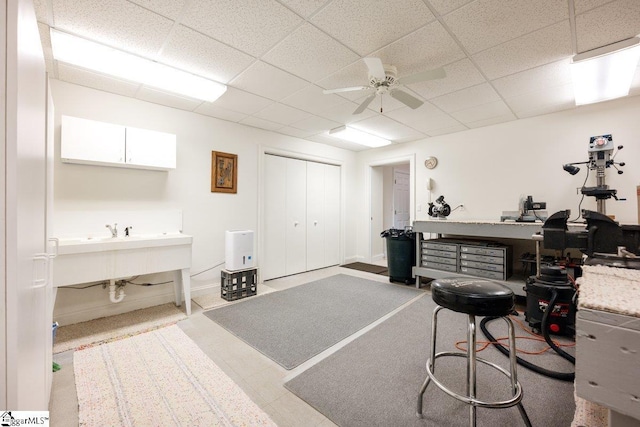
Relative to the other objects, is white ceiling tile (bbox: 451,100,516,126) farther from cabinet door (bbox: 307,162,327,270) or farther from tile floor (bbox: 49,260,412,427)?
tile floor (bbox: 49,260,412,427)

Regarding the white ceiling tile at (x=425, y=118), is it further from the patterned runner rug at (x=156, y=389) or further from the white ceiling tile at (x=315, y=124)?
the patterned runner rug at (x=156, y=389)

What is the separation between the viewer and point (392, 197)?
21.4 feet

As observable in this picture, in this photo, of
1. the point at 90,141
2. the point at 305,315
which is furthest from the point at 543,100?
the point at 90,141

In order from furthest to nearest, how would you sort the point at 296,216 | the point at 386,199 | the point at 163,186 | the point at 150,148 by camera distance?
the point at 386,199 < the point at 296,216 < the point at 163,186 < the point at 150,148

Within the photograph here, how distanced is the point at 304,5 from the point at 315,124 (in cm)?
229

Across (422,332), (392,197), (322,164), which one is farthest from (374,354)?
(392,197)

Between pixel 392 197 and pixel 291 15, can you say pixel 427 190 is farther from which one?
pixel 291 15

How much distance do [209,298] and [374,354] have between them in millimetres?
2332

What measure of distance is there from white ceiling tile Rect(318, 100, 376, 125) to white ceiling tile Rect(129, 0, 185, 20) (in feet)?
6.08

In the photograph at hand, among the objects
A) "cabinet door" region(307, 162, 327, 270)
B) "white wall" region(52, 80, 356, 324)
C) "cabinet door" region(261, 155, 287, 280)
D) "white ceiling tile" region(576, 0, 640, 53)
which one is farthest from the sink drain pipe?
"white ceiling tile" region(576, 0, 640, 53)

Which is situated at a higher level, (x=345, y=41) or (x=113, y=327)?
(x=345, y=41)

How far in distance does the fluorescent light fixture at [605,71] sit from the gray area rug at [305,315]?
2.90 metres

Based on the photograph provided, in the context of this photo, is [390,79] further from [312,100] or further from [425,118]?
[425,118]

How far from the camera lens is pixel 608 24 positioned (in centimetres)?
179
